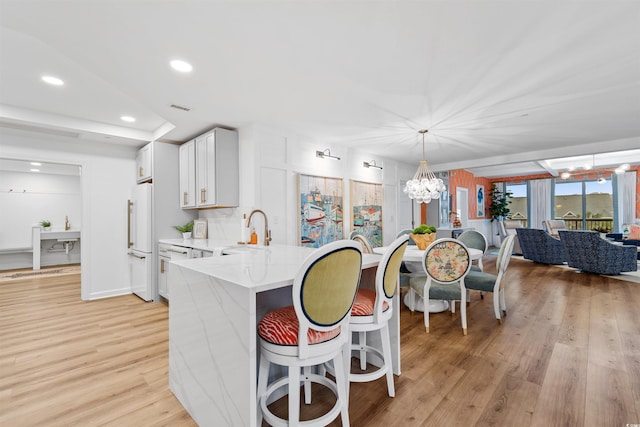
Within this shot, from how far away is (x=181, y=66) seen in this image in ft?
7.45

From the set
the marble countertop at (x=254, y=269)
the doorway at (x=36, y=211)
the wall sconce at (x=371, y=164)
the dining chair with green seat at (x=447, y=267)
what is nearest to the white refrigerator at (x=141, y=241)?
the marble countertop at (x=254, y=269)

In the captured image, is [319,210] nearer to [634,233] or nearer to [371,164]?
[371,164]

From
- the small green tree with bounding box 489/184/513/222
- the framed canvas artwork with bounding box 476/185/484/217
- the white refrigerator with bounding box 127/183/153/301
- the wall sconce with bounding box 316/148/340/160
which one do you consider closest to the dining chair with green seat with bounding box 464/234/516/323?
the wall sconce with bounding box 316/148/340/160

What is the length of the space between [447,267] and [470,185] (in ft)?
25.4

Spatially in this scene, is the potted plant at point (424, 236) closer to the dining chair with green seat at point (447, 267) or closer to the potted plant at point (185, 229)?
the dining chair with green seat at point (447, 267)

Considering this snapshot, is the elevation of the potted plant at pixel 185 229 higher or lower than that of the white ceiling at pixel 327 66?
lower

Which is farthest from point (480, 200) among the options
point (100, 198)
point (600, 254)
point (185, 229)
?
point (100, 198)

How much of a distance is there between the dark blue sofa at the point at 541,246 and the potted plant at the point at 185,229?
7347 mm

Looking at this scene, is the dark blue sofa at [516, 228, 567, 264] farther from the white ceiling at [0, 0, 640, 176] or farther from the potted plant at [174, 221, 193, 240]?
the potted plant at [174, 221, 193, 240]

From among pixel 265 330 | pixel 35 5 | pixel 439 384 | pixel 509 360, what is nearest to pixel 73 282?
pixel 35 5

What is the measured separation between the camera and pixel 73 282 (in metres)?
5.29

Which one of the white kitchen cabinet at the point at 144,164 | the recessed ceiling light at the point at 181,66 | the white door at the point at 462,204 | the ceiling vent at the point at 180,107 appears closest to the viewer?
the recessed ceiling light at the point at 181,66

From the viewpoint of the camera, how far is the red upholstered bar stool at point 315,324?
4.23 feet

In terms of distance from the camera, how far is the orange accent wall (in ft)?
27.4
